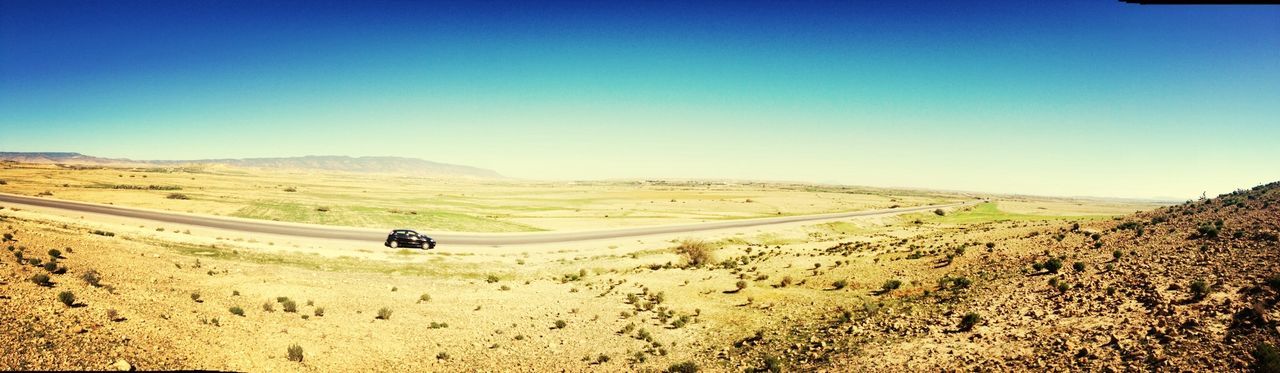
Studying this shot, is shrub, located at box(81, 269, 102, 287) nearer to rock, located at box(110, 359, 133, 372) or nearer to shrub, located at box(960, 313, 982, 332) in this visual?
rock, located at box(110, 359, 133, 372)

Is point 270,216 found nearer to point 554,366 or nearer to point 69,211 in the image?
point 69,211

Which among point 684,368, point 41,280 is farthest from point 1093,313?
point 41,280

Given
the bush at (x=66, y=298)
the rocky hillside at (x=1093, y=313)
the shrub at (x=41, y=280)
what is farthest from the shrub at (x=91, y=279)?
the rocky hillside at (x=1093, y=313)

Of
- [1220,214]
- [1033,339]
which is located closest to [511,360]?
[1033,339]

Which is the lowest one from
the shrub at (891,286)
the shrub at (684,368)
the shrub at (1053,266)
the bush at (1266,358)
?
the shrub at (684,368)

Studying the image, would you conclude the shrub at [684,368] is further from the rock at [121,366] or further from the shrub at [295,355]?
the rock at [121,366]

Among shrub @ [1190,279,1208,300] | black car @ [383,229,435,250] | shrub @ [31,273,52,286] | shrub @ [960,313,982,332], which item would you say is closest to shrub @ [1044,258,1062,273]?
shrub @ [1190,279,1208,300]
